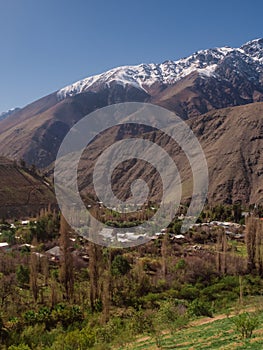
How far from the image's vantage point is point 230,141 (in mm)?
117312

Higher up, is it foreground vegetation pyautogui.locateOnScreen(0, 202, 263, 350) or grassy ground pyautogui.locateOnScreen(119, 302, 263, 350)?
grassy ground pyautogui.locateOnScreen(119, 302, 263, 350)

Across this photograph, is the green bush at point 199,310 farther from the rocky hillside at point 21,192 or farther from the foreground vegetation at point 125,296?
the rocky hillside at point 21,192

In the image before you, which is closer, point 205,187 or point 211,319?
point 211,319

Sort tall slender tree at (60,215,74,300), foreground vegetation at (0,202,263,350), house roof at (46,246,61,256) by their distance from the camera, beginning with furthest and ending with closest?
1. house roof at (46,246,61,256)
2. tall slender tree at (60,215,74,300)
3. foreground vegetation at (0,202,263,350)

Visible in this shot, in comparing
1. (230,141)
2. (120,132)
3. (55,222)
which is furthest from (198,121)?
(55,222)

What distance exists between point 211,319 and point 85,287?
36.8 feet

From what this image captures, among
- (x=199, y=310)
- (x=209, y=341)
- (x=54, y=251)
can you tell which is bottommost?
(x=199, y=310)

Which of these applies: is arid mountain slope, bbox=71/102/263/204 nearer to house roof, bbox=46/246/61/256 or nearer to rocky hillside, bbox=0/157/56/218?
rocky hillside, bbox=0/157/56/218

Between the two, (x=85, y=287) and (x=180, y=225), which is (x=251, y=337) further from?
(x=180, y=225)

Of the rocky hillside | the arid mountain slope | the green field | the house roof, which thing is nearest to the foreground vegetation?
the green field

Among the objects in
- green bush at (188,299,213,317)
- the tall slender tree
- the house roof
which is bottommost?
green bush at (188,299,213,317)

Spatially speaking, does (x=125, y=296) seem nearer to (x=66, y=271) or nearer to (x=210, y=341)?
(x=66, y=271)

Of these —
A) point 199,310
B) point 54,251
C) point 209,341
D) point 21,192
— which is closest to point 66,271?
point 199,310

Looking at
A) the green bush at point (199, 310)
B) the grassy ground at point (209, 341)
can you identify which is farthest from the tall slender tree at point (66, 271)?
the grassy ground at point (209, 341)
